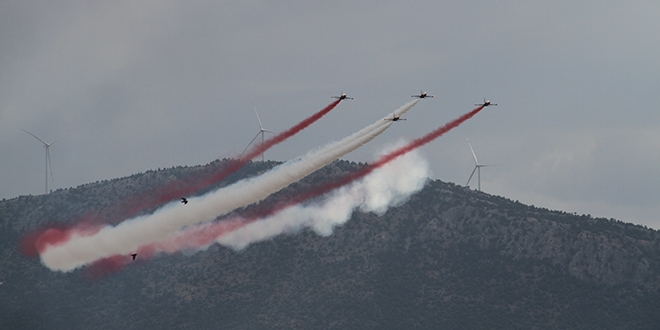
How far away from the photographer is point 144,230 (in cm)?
19938

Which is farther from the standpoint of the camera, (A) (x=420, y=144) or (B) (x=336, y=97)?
(A) (x=420, y=144)

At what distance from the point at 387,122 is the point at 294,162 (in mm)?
14930

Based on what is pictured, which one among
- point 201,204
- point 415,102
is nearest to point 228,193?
point 201,204

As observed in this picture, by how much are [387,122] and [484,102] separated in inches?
551

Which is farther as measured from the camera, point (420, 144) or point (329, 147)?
point (420, 144)

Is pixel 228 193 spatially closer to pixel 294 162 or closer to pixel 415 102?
pixel 294 162

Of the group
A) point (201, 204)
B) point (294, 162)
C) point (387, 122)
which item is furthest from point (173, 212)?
point (387, 122)

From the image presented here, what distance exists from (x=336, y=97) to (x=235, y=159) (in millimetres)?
22615

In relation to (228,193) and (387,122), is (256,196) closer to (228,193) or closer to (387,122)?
(228,193)

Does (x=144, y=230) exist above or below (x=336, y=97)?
below

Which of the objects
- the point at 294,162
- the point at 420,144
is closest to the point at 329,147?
the point at 294,162

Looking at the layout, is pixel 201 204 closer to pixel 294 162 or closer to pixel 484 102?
pixel 294 162

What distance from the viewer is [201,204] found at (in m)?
193

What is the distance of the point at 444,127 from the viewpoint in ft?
636
